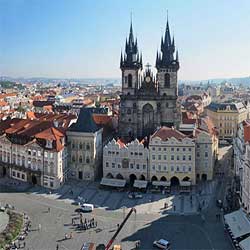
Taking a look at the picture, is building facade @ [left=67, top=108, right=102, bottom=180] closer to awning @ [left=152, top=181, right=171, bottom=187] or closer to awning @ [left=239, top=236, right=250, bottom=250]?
awning @ [left=152, top=181, right=171, bottom=187]

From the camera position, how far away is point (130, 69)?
58.8 meters

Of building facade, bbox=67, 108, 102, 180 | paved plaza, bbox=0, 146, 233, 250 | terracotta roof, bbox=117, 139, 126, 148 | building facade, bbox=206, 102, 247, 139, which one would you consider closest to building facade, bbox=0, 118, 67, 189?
building facade, bbox=67, 108, 102, 180

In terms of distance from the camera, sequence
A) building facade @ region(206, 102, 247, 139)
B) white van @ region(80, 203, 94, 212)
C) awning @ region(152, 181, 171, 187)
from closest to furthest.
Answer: white van @ region(80, 203, 94, 212) < awning @ region(152, 181, 171, 187) < building facade @ region(206, 102, 247, 139)

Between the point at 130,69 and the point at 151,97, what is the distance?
488cm

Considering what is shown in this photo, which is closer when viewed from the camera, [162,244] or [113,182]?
[162,244]

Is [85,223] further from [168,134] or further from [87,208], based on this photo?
[168,134]

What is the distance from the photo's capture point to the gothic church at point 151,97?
57.5 meters

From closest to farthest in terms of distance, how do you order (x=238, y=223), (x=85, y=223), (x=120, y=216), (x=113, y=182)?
(x=238, y=223)
(x=85, y=223)
(x=120, y=216)
(x=113, y=182)

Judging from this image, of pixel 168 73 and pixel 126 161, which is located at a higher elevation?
pixel 168 73

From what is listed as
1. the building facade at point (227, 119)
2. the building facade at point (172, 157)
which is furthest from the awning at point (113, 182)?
the building facade at point (227, 119)

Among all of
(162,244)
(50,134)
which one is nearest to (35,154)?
(50,134)

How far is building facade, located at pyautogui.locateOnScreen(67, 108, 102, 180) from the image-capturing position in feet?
167

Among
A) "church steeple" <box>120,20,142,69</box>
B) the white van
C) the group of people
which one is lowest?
the group of people

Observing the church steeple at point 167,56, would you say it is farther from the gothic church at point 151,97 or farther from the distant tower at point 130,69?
the distant tower at point 130,69
